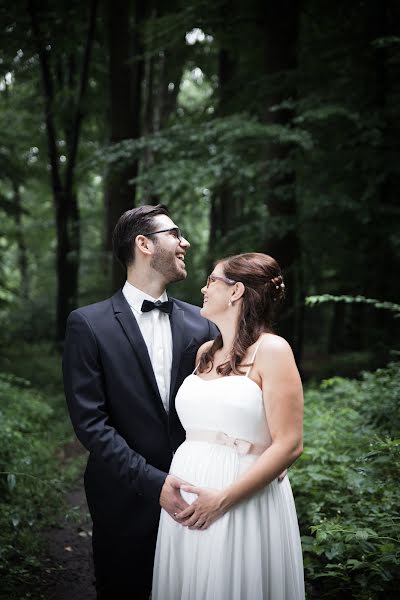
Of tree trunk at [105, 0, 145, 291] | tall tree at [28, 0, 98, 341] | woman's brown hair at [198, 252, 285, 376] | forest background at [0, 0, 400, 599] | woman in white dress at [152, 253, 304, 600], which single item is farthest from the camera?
tall tree at [28, 0, 98, 341]

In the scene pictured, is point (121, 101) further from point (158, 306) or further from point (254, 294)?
point (254, 294)

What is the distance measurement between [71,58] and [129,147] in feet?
24.7

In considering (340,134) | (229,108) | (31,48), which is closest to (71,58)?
(31,48)

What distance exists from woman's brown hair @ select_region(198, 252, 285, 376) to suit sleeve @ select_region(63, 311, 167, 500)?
22.2 inches

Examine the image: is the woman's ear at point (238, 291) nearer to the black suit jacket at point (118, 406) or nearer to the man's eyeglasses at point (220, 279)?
the man's eyeglasses at point (220, 279)

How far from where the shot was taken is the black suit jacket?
113 inches

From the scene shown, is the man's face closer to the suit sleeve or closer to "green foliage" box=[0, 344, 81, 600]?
the suit sleeve

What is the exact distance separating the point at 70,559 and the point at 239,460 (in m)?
2.85

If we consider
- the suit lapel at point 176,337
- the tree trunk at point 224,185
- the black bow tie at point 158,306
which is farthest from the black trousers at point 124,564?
the tree trunk at point 224,185

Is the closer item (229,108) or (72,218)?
(229,108)

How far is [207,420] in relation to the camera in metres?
2.75

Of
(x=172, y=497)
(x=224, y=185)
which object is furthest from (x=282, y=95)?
(x=172, y=497)

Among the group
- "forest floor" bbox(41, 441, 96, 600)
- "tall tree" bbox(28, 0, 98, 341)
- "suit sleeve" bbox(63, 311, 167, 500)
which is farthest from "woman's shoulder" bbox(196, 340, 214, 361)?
"tall tree" bbox(28, 0, 98, 341)

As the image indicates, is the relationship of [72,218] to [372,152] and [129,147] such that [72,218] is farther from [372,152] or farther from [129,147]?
[372,152]
